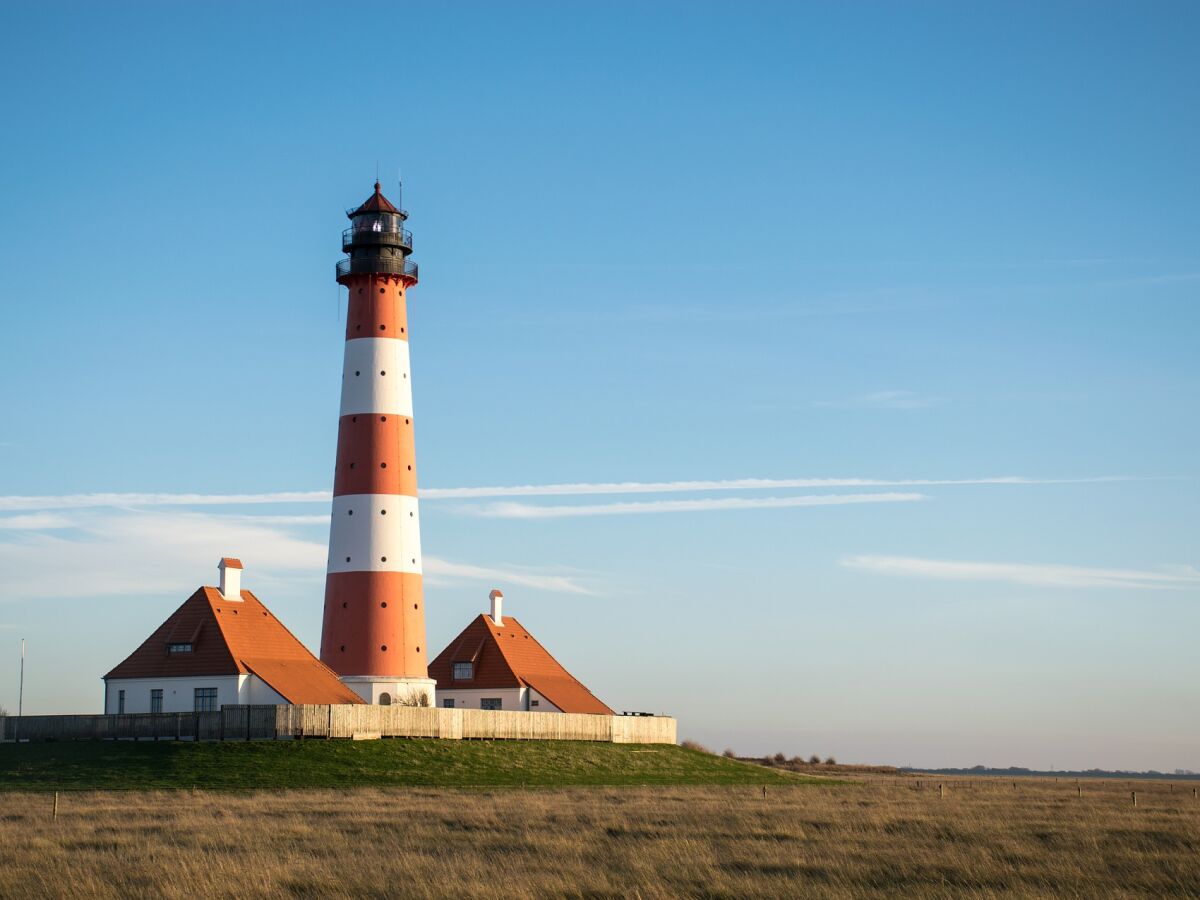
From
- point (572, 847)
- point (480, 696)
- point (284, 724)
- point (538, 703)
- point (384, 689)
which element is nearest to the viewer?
point (572, 847)

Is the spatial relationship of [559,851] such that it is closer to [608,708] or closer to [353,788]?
[353,788]

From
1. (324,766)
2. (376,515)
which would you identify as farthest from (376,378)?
(324,766)

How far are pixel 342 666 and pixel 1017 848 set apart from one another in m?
38.9

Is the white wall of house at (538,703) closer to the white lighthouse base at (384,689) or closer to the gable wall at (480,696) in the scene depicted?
the gable wall at (480,696)

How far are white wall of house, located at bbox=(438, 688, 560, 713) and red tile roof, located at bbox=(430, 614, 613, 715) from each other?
220 mm

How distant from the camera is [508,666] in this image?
7738cm

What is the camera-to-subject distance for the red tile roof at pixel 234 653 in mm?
62969

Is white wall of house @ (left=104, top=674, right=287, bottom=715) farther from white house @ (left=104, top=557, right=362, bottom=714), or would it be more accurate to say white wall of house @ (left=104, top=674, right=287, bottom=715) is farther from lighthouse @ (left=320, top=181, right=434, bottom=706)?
lighthouse @ (left=320, top=181, right=434, bottom=706)

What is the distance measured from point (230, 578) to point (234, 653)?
5.45m

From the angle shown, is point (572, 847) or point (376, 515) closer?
point (572, 847)

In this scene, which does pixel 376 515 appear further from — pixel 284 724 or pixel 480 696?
pixel 480 696

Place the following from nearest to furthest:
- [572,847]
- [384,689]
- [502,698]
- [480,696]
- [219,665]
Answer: [572,847] < [219,665] < [384,689] < [502,698] < [480,696]

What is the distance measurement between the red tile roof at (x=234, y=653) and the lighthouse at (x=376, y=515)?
152 centimetres

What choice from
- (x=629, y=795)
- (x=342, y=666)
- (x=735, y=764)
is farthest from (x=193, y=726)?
(x=735, y=764)
